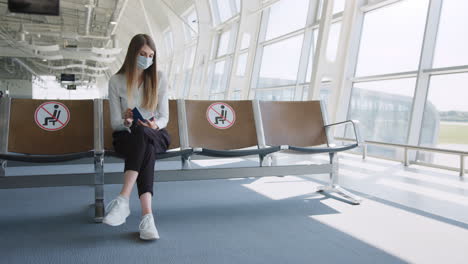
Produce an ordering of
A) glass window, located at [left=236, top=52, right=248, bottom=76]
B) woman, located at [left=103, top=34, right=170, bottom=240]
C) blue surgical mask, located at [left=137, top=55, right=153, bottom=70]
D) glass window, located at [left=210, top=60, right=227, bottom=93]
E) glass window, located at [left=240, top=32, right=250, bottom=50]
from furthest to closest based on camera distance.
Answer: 1. glass window, located at [left=210, top=60, right=227, bottom=93]
2. glass window, located at [left=236, top=52, right=248, bottom=76]
3. glass window, located at [left=240, top=32, right=250, bottom=50]
4. blue surgical mask, located at [left=137, top=55, right=153, bottom=70]
5. woman, located at [left=103, top=34, right=170, bottom=240]

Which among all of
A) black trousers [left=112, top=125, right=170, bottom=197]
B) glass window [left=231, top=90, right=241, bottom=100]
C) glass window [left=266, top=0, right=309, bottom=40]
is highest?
glass window [left=266, top=0, right=309, bottom=40]

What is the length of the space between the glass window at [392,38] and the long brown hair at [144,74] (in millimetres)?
4090

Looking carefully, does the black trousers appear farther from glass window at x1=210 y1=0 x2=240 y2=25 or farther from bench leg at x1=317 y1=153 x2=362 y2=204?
glass window at x1=210 y1=0 x2=240 y2=25

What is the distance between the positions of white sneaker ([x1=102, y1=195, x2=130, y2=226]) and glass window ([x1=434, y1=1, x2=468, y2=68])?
4285 millimetres

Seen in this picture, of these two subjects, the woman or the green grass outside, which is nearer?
the woman

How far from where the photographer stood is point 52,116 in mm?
2604

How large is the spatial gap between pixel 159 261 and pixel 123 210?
0.45m

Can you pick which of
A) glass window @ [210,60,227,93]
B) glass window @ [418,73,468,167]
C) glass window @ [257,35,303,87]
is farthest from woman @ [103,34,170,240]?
glass window @ [210,60,227,93]

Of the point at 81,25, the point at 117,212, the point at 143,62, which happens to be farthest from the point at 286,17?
the point at 81,25

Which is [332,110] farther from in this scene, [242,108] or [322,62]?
[242,108]

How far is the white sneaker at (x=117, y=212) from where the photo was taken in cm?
201

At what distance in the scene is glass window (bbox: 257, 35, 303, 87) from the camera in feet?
27.2

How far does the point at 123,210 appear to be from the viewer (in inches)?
81.8

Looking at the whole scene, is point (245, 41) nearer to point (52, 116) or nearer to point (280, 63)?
point (280, 63)
